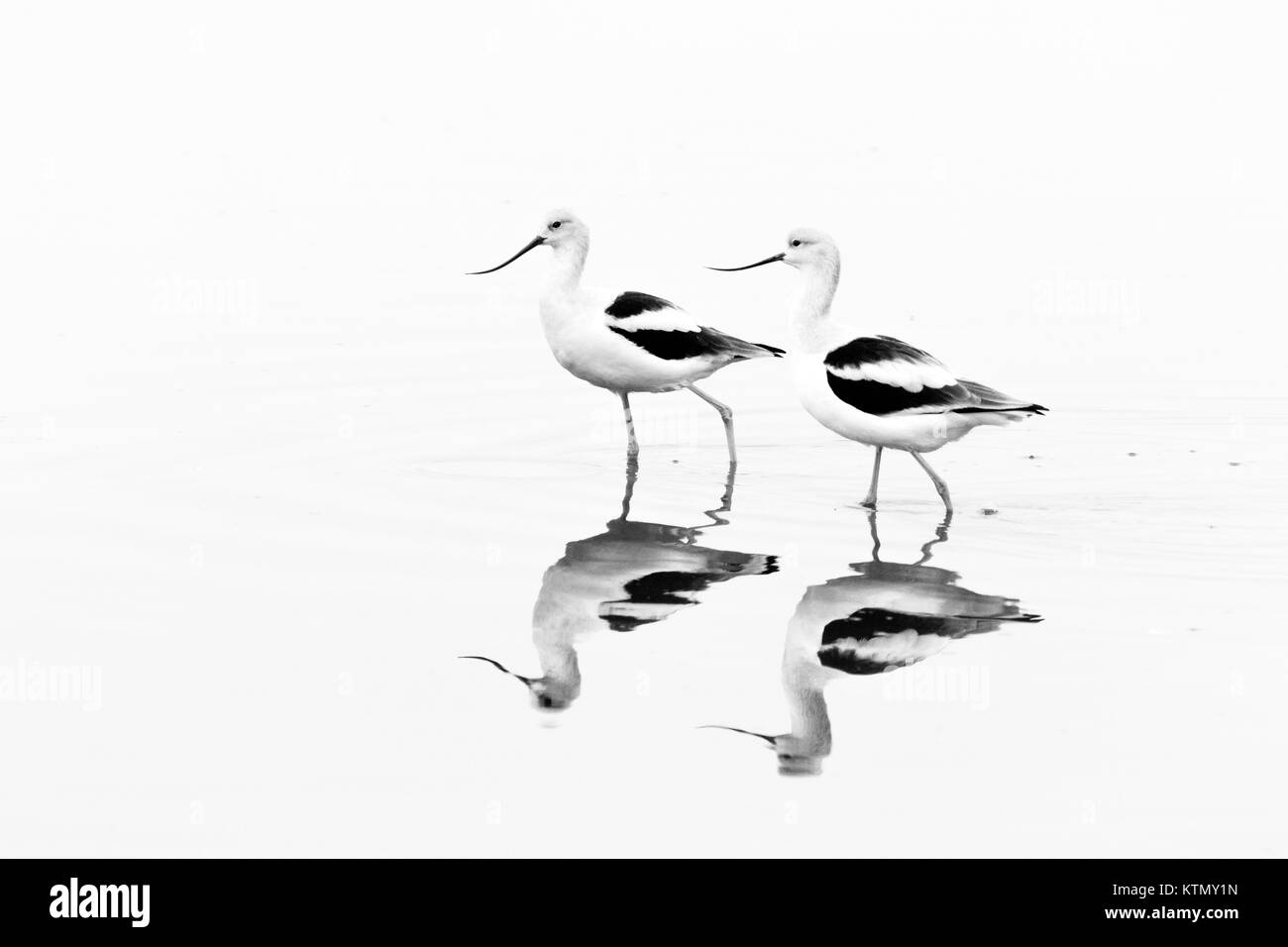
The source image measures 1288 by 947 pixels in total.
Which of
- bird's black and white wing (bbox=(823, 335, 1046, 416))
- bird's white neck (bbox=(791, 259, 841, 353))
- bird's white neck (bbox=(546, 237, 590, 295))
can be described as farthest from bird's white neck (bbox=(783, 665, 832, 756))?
bird's white neck (bbox=(546, 237, 590, 295))

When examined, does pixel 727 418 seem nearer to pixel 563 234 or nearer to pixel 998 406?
pixel 563 234

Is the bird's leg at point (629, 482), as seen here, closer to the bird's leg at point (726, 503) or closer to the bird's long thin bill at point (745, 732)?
the bird's leg at point (726, 503)

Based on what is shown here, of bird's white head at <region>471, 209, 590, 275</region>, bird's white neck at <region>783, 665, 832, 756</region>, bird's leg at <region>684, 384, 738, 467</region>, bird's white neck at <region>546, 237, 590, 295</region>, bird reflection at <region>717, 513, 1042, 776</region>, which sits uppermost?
bird's white head at <region>471, 209, 590, 275</region>

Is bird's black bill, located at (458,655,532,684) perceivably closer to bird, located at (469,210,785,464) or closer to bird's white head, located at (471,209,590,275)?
bird, located at (469,210,785,464)

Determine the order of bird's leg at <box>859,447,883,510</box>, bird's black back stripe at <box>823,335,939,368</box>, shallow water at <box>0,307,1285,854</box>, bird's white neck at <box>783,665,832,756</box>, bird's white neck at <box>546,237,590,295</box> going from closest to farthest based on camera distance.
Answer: shallow water at <box>0,307,1285,854</box>
bird's white neck at <box>783,665,832,756</box>
bird's black back stripe at <box>823,335,939,368</box>
bird's leg at <box>859,447,883,510</box>
bird's white neck at <box>546,237,590,295</box>

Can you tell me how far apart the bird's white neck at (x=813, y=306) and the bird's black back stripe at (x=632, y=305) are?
1.08m

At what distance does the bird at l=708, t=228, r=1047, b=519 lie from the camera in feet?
30.4

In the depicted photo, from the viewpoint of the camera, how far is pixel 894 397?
9.27m

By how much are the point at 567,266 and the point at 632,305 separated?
0.51 m

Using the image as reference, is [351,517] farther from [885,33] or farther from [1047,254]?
[885,33]

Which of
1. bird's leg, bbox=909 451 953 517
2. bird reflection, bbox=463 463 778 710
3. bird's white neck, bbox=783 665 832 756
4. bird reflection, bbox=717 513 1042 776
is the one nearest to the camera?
bird's white neck, bbox=783 665 832 756

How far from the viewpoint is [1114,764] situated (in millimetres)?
6266

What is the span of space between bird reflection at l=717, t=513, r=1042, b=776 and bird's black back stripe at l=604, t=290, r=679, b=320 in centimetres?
256
